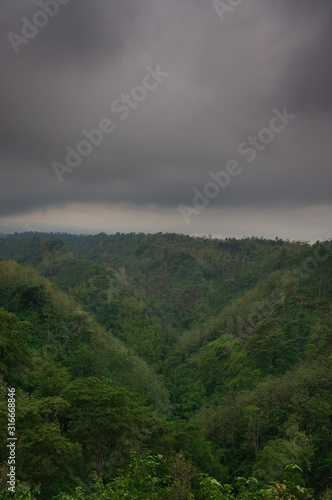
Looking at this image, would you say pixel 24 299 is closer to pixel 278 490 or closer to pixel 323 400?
pixel 323 400

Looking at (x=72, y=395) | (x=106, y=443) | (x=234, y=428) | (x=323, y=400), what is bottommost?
(x=234, y=428)

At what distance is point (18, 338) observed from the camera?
2808 cm

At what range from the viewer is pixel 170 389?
62.1 meters

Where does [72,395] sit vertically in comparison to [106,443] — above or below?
above

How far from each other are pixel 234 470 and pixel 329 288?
4468 cm

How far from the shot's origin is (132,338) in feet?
270

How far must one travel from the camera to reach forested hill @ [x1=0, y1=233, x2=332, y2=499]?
53.0ft

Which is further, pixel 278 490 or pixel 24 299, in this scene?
pixel 24 299

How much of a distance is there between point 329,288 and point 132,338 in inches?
1752

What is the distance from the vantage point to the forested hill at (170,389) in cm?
1614

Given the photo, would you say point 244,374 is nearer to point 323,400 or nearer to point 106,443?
point 323,400

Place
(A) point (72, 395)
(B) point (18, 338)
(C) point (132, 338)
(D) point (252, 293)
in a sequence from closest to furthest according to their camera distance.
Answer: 1. (A) point (72, 395)
2. (B) point (18, 338)
3. (C) point (132, 338)
4. (D) point (252, 293)

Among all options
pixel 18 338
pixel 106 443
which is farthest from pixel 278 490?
pixel 18 338

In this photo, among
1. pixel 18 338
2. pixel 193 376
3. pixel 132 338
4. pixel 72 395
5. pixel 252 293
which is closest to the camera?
pixel 72 395
